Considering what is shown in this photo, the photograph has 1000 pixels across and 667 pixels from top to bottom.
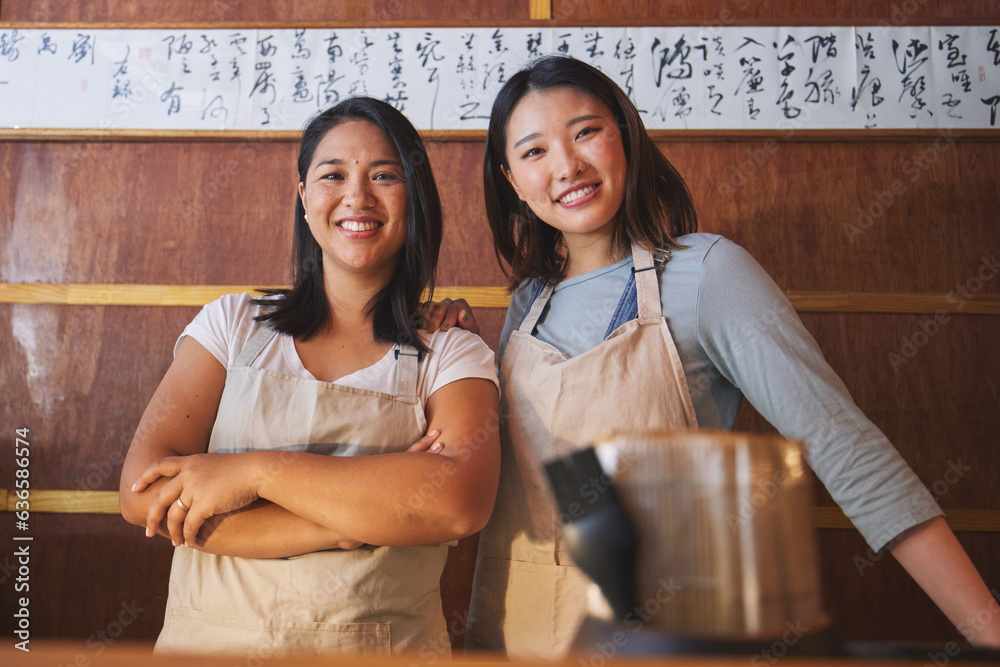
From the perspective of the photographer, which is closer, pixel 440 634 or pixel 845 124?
pixel 440 634

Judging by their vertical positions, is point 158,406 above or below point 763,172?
below

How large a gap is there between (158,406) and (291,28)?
5.44ft

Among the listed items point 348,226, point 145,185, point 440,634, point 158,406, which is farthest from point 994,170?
point 145,185

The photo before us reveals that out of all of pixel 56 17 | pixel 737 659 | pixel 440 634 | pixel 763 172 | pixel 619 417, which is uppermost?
pixel 56 17

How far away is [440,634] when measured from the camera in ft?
A: 4.68

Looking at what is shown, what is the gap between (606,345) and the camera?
1462 mm

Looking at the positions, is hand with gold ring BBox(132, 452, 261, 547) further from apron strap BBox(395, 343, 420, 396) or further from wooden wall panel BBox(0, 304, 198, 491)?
wooden wall panel BBox(0, 304, 198, 491)

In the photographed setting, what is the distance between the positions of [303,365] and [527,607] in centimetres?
69

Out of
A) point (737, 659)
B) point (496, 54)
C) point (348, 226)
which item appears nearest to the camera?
point (737, 659)

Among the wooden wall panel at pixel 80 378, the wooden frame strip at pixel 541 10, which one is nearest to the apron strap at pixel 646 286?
the wooden frame strip at pixel 541 10

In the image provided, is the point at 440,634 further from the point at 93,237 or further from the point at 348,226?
the point at 93,237

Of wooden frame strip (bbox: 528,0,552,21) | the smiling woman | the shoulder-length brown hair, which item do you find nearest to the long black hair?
the smiling woman

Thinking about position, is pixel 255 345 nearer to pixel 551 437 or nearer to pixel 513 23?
A: pixel 551 437

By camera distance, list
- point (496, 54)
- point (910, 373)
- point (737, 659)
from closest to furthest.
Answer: point (737, 659), point (910, 373), point (496, 54)
